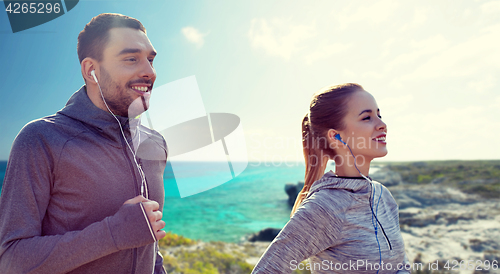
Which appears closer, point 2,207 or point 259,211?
point 2,207

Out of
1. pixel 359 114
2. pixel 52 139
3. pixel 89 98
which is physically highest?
pixel 89 98

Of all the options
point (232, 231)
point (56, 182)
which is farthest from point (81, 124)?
point (232, 231)

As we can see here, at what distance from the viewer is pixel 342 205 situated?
5.65 ft

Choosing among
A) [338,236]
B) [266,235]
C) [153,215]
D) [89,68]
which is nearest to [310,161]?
[338,236]

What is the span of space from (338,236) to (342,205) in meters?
0.19

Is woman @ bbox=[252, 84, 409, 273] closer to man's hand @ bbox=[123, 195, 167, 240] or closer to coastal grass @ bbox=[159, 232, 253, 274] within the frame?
man's hand @ bbox=[123, 195, 167, 240]

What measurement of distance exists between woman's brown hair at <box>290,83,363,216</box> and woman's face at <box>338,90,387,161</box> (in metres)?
0.05

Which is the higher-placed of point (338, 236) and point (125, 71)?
point (125, 71)

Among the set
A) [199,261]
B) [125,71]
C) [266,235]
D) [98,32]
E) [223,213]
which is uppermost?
[98,32]

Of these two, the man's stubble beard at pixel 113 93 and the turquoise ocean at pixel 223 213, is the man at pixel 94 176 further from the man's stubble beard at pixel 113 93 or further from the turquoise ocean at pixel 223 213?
the turquoise ocean at pixel 223 213

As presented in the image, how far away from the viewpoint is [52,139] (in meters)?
1.31

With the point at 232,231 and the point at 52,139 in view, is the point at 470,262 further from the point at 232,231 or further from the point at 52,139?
the point at 232,231

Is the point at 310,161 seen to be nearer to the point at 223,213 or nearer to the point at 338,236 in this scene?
the point at 338,236

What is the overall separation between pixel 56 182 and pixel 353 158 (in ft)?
5.78
